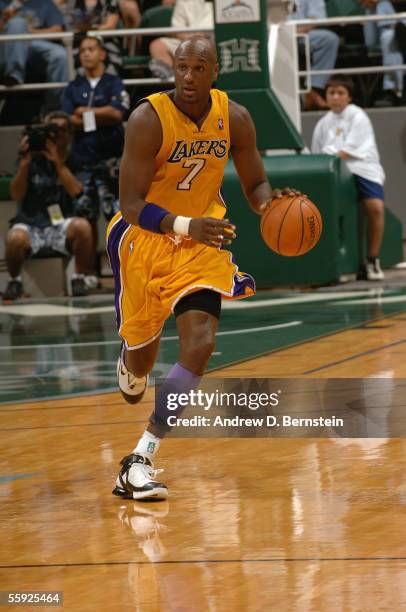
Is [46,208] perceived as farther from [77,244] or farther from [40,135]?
[40,135]

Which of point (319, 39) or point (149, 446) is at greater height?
point (319, 39)

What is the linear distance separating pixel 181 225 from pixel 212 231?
0.58ft

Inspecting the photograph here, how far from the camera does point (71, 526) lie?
15.1ft

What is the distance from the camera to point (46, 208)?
1242 cm

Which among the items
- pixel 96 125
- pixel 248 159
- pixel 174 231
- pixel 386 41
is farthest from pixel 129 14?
pixel 174 231

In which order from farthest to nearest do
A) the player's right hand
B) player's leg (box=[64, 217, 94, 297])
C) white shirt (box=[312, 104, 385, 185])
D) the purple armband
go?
1. white shirt (box=[312, 104, 385, 185])
2. player's leg (box=[64, 217, 94, 297])
3. the purple armband
4. the player's right hand

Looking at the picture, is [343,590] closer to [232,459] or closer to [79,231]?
[232,459]

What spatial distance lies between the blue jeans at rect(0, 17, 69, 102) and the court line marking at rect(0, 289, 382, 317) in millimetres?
3436

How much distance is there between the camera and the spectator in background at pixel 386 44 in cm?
1485

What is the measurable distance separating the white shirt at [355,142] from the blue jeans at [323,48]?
2180 mm

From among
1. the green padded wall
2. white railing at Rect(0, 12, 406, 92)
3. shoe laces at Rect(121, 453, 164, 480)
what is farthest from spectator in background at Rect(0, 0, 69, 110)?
shoe laces at Rect(121, 453, 164, 480)

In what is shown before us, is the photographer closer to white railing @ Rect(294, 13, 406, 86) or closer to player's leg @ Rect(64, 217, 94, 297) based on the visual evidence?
player's leg @ Rect(64, 217, 94, 297)

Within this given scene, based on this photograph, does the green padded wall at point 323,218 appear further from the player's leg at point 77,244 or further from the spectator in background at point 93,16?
the spectator in background at point 93,16

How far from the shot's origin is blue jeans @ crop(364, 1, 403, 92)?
48.7 feet
